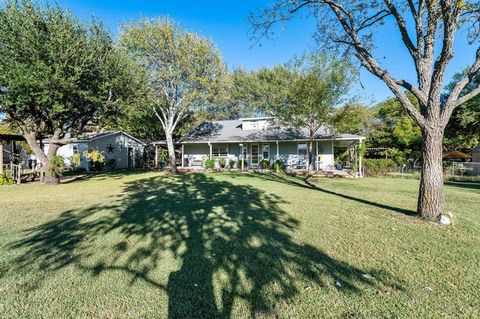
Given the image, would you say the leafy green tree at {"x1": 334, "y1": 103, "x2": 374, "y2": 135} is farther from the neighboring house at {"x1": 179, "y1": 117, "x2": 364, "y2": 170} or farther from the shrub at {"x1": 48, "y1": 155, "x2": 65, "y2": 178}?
the shrub at {"x1": 48, "y1": 155, "x2": 65, "y2": 178}

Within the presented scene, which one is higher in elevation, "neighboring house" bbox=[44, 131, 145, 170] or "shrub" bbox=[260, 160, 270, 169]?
"neighboring house" bbox=[44, 131, 145, 170]

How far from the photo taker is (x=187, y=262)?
3641 mm

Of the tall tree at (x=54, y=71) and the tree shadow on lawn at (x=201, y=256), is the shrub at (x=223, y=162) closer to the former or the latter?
the tall tree at (x=54, y=71)

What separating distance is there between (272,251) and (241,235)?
914mm

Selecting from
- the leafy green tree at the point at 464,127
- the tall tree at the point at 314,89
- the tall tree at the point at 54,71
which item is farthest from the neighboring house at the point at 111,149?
the leafy green tree at the point at 464,127

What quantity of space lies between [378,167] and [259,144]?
942 cm

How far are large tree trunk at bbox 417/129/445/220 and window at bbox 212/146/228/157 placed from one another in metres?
18.0

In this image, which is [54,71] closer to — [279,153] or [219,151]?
[219,151]

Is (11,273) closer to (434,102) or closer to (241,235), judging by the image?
(241,235)

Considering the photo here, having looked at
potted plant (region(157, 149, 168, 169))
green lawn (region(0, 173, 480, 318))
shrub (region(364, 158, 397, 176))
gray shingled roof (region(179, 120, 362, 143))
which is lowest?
green lawn (region(0, 173, 480, 318))

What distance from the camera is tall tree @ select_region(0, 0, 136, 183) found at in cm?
1038

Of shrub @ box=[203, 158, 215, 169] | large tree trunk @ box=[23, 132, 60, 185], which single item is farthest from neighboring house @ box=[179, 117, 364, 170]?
Answer: large tree trunk @ box=[23, 132, 60, 185]

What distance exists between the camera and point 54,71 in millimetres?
11148

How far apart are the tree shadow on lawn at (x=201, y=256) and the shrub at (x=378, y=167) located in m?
13.9
